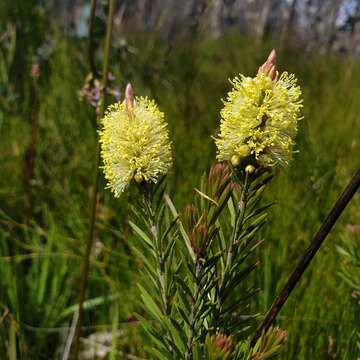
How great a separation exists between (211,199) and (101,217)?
109cm

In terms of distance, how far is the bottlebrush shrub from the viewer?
56 cm

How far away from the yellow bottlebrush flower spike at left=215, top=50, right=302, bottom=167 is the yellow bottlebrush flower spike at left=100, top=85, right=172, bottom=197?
0.28 ft

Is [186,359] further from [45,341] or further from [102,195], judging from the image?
[102,195]

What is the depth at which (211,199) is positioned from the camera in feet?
1.86

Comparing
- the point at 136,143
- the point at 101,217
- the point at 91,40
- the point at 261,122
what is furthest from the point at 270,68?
the point at 101,217

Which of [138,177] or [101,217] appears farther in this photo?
[101,217]

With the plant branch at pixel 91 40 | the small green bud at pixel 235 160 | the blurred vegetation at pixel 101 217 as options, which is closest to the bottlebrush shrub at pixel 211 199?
the small green bud at pixel 235 160

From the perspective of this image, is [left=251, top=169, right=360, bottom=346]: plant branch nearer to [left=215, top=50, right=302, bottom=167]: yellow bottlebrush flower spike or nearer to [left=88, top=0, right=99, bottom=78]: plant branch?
[left=215, top=50, right=302, bottom=167]: yellow bottlebrush flower spike

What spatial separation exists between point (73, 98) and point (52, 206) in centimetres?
54

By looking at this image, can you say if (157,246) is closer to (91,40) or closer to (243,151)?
(243,151)

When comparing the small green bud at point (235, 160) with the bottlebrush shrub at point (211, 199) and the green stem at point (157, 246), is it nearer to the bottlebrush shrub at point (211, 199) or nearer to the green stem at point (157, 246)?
the bottlebrush shrub at point (211, 199)

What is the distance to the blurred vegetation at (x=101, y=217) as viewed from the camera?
3.56ft

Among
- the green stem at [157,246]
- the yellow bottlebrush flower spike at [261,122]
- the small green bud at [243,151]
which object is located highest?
the yellow bottlebrush flower spike at [261,122]

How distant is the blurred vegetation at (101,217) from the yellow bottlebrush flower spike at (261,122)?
0.82 feet
